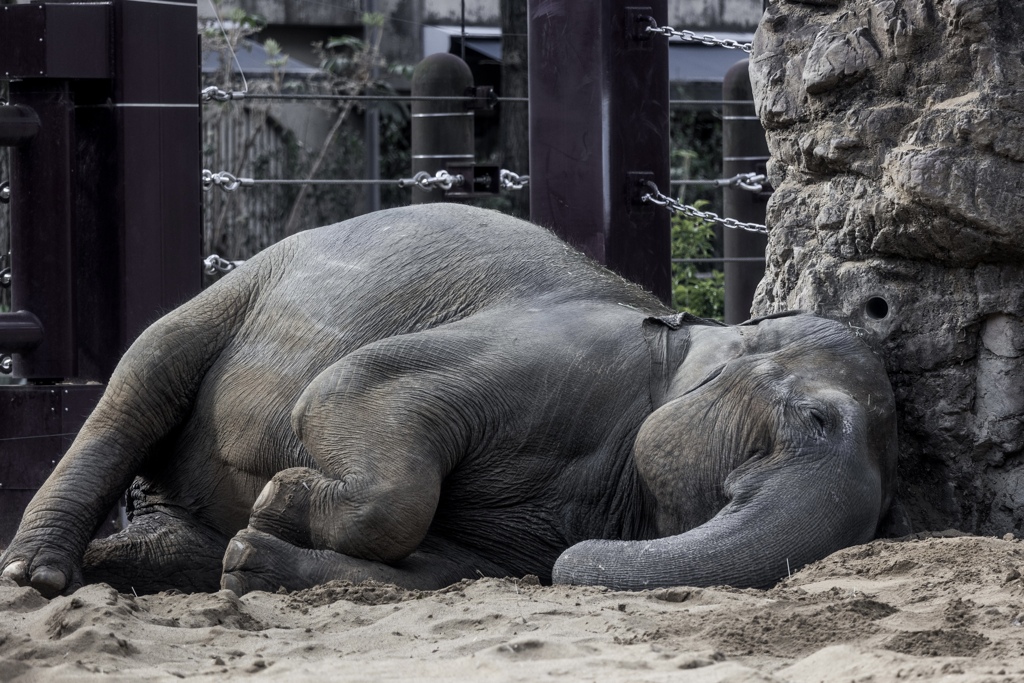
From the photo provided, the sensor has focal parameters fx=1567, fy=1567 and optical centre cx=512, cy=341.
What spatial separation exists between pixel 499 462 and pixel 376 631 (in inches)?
36.7

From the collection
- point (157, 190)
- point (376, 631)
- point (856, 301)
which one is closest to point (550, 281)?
point (856, 301)

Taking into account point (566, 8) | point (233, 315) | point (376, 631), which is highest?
point (566, 8)

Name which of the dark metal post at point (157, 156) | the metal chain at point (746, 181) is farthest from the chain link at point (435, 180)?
the dark metal post at point (157, 156)

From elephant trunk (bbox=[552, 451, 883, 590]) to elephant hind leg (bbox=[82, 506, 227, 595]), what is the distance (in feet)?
4.55

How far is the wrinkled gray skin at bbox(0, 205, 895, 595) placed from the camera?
3.70 m

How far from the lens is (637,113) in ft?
21.8

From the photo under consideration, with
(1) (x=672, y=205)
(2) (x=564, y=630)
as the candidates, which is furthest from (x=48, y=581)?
(1) (x=672, y=205)

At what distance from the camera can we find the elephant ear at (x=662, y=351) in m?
4.03

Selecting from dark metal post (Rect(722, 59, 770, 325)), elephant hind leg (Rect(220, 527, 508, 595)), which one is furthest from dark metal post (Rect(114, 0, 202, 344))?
dark metal post (Rect(722, 59, 770, 325))

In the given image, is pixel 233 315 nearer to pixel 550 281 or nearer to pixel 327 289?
pixel 327 289

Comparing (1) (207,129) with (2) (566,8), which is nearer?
(2) (566,8)

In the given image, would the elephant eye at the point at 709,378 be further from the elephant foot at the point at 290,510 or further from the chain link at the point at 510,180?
the chain link at the point at 510,180

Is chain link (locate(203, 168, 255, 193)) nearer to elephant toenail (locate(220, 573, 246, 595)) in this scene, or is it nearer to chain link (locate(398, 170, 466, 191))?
chain link (locate(398, 170, 466, 191))

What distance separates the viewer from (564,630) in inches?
122
